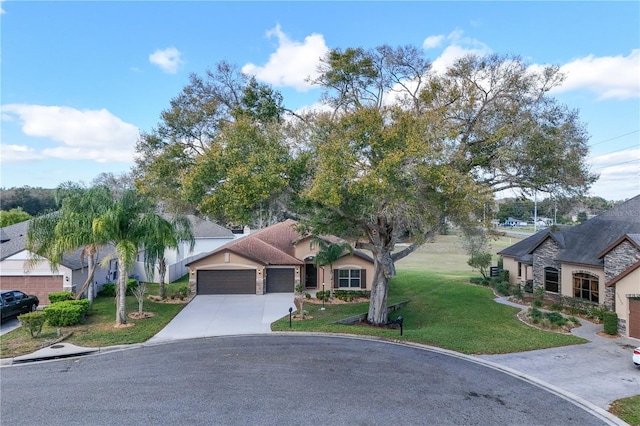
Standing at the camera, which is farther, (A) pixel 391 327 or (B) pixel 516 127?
(A) pixel 391 327

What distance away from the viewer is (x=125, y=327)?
17250mm

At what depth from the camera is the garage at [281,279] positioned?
2741 centimetres

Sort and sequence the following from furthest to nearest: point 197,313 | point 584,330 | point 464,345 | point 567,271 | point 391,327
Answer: point 567,271, point 197,313, point 391,327, point 584,330, point 464,345

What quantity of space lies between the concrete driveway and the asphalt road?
8.29 feet

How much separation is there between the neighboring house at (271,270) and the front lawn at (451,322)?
3.34 metres

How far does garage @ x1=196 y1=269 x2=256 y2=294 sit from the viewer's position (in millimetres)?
26438

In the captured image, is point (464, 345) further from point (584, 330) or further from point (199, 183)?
point (199, 183)

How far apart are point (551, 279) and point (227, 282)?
21.9 meters

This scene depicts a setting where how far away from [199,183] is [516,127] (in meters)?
13.9

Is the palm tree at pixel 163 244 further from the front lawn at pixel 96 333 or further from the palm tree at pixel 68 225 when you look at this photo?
the front lawn at pixel 96 333

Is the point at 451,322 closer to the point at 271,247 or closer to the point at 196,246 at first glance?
the point at 271,247

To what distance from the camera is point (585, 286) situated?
2161 cm

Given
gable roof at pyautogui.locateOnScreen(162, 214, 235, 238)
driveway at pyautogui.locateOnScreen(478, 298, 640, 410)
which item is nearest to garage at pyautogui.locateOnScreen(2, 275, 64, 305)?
gable roof at pyautogui.locateOnScreen(162, 214, 235, 238)

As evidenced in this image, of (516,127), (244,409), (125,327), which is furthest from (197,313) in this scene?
(516,127)
